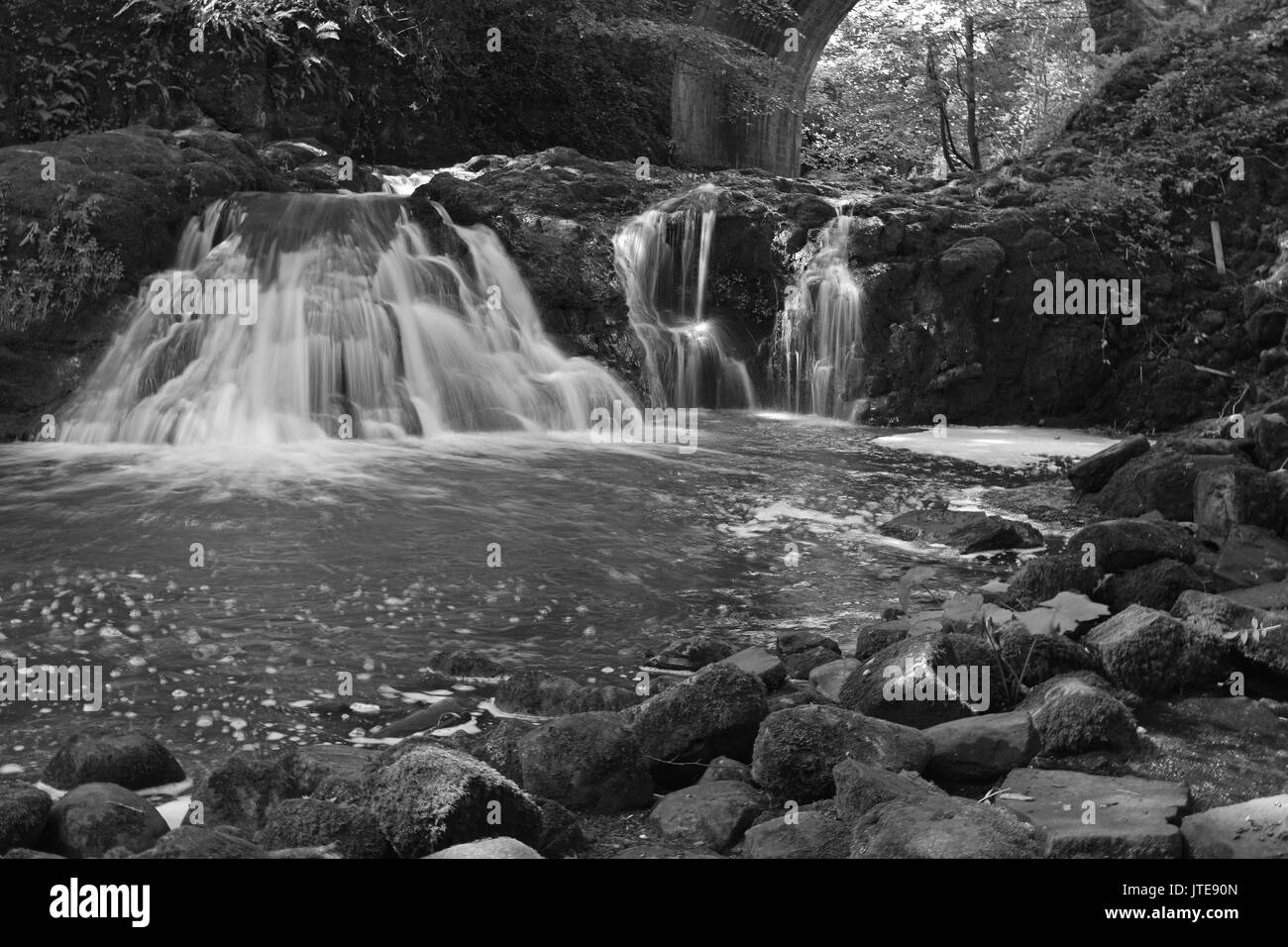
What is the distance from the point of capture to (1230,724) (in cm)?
497

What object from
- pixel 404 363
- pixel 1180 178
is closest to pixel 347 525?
pixel 404 363

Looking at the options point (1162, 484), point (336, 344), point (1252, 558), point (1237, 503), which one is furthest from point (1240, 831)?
point (336, 344)

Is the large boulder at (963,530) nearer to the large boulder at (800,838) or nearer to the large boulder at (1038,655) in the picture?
the large boulder at (1038,655)

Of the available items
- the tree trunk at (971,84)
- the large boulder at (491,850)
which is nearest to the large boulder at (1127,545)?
the large boulder at (491,850)

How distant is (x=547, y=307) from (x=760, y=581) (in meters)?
7.70

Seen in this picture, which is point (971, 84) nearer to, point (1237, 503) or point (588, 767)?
point (1237, 503)

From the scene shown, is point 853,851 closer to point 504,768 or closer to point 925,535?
point 504,768

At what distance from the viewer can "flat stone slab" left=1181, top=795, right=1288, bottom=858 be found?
353 cm

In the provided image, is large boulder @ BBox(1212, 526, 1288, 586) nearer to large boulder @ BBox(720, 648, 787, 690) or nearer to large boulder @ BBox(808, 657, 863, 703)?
large boulder @ BBox(808, 657, 863, 703)

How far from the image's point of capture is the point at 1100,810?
3.89 meters

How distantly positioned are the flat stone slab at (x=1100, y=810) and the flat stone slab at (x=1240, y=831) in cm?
5

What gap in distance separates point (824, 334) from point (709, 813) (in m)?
11.1

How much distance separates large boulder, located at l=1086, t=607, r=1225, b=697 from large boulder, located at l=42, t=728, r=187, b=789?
3.90 metres

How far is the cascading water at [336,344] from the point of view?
11688mm
